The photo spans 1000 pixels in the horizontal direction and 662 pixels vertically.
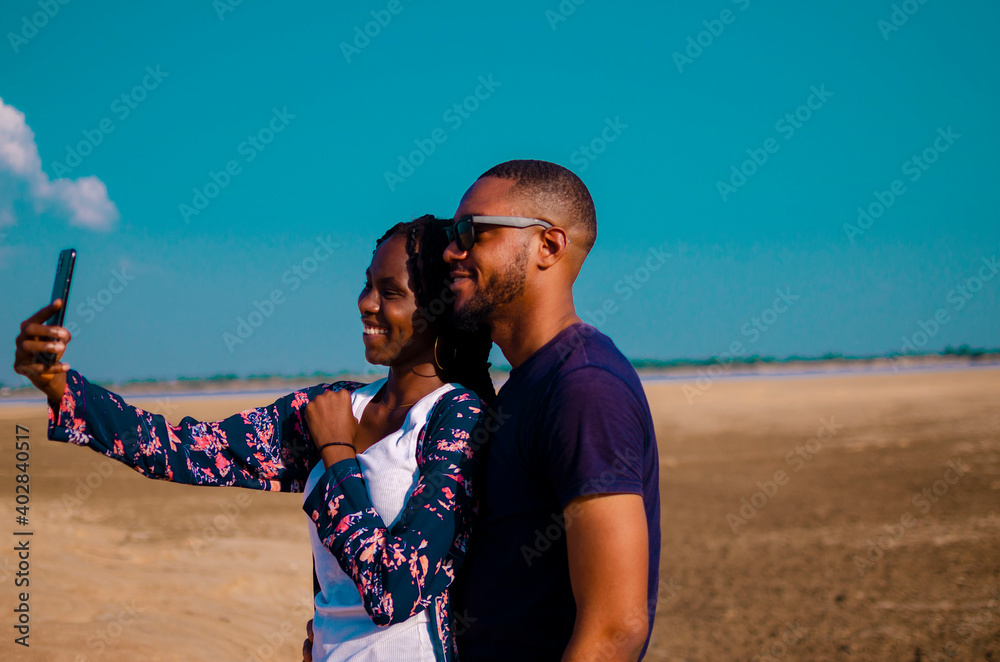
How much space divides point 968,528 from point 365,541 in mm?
10319

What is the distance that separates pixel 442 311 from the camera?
2.78 metres

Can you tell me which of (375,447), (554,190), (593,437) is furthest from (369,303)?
(593,437)

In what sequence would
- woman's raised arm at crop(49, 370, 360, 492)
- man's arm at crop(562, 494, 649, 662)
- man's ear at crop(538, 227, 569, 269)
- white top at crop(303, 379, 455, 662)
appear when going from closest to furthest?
man's arm at crop(562, 494, 649, 662) < white top at crop(303, 379, 455, 662) < woman's raised arm at crop(49, 370, 360, 492) < man's ear at crop(538, 227, 569, 269)

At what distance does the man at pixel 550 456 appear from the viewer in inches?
75.2

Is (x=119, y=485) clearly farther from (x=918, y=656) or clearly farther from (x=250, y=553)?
(x=918, y=656)

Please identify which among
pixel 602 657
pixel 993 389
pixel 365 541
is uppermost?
pixel 365 541

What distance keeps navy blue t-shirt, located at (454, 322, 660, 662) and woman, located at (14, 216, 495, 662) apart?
0.08 metres

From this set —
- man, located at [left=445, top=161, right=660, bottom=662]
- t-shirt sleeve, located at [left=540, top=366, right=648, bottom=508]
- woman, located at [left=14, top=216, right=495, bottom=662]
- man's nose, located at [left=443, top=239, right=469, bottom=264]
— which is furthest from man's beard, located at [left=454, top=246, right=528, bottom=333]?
t-shirt sleeve, located at [left=540, top=366, right=648, bottom=508]

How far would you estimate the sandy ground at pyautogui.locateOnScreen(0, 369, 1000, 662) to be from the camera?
6336mm

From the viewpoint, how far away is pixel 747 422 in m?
23.7

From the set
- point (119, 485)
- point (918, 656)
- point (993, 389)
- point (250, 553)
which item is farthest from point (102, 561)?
point (993, 389)

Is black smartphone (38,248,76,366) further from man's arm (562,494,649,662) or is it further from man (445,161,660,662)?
man's arm (562,494,649,662)

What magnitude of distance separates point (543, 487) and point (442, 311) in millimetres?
897

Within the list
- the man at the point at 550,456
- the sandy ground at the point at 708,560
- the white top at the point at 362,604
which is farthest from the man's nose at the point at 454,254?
the sandy ground at the point at 708,560
